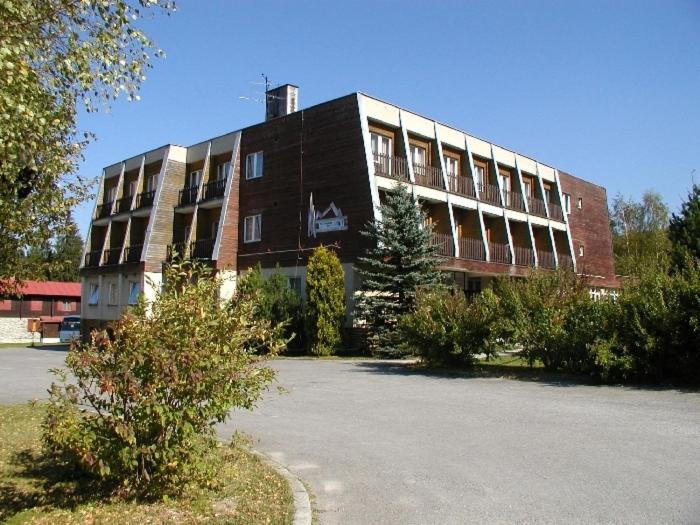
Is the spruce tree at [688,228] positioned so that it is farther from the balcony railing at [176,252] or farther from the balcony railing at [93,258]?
the balcony railing at [93,258]

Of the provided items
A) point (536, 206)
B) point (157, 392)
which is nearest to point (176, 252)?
point (157, 392)

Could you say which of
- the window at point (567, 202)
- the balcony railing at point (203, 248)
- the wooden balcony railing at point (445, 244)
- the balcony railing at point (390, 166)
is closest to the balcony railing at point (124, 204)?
the balcony railing at point (203, 248)

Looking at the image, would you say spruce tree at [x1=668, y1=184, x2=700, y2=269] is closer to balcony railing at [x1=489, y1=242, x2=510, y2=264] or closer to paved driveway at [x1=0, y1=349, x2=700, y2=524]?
balcony railing at [x1=489, y1=242, x2=510, y2=264]

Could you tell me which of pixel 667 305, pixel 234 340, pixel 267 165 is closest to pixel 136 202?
pixel 267 165

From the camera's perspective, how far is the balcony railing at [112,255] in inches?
1468

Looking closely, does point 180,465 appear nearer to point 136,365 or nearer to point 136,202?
point 136,365

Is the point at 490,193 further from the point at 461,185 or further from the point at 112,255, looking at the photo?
the point at 112,255

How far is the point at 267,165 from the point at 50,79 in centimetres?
2371

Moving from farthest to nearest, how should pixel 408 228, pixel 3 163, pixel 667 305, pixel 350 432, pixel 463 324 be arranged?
pixel 408 228 → pixel 463 324 → pixel 667 305 → pixel 350 432 → pixel 3 163

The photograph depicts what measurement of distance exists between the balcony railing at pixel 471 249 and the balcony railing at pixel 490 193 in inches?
116

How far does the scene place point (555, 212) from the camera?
38094 millimetres

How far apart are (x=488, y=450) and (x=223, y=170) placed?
2829cm

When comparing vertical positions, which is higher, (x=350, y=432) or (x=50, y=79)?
(x=50, y=79)

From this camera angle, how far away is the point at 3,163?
7387 millimetres
